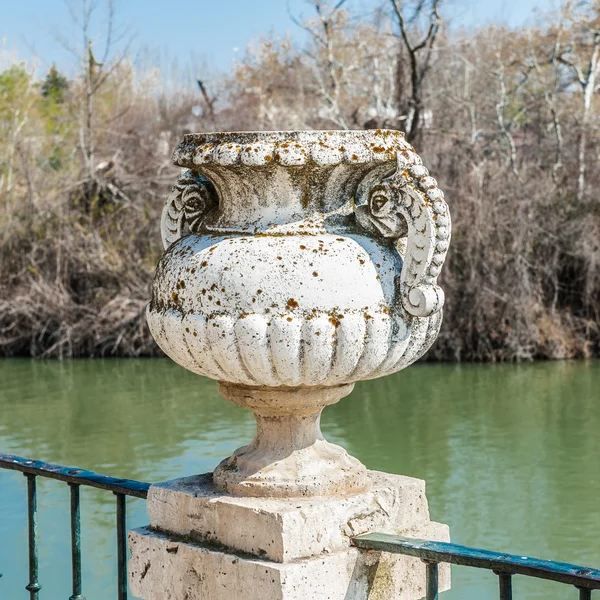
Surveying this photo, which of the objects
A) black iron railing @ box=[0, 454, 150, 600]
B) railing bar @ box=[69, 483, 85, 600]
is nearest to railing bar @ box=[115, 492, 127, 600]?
black iron railing @ box=[0, 454, 150, 600]

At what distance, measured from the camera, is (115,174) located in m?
21.5

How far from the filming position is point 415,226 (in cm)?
253

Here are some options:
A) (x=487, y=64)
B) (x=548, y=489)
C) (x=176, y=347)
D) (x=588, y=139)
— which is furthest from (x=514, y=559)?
(x=487, y=64)

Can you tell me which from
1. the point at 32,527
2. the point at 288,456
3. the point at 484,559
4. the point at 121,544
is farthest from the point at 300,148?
the point at 32,527

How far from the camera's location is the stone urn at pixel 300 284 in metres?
2.41

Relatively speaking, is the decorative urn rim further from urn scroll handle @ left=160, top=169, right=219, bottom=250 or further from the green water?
the green water

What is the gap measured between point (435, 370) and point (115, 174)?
27.1 feet

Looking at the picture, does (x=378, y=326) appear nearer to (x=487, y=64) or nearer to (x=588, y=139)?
(x=588, y=139)

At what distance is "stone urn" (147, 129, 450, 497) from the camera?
241cm

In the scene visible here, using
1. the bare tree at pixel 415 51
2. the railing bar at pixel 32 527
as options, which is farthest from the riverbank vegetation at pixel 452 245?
the railing bar at pixel 32 527

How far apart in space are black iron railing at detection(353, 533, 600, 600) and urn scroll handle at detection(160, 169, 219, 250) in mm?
949

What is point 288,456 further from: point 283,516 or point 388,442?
point 388,442

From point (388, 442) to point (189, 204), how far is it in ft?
32.9

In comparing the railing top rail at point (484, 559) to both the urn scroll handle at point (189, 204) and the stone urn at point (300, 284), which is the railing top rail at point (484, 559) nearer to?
the stone urn at point (300, 284)
